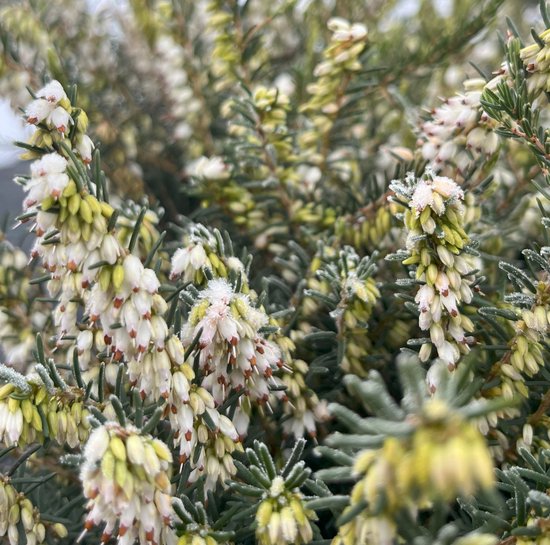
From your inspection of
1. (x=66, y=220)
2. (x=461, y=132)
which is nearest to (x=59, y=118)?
(x=66, y=220)

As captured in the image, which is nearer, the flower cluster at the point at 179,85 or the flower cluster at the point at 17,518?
the flower cluster at the point at 17,518

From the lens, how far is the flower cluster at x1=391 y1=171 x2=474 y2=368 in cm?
87

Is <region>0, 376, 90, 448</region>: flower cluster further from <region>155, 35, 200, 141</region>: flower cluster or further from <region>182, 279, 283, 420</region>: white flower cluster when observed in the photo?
<region>155, 35, 200, 141</region>: flower cluster

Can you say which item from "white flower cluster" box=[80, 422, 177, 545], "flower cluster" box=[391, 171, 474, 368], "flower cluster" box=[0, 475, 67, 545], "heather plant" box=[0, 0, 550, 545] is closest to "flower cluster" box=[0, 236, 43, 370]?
"heather plant" box=[0, 0, 550, 545]

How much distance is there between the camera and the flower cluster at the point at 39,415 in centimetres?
85

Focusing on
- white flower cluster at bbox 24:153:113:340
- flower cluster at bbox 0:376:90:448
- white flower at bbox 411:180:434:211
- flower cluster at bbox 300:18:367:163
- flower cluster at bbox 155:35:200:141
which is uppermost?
flower cluster at bbox 155:35:200:141

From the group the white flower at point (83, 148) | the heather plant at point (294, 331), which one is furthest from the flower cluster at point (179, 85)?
the white flower at point (83, 148)

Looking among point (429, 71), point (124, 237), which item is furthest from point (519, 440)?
point (429, 71)

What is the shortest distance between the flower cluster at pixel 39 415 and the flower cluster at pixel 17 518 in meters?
0.08

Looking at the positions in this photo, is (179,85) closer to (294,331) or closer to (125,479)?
(294,331)

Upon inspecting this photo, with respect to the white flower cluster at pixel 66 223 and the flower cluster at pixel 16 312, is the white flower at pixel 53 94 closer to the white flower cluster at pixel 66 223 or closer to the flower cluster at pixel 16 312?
the white flower cluster at pixel 66 223

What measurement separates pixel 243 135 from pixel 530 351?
30.4 inches

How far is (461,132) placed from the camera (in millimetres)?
1116

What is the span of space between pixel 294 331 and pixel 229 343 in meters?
0.29
